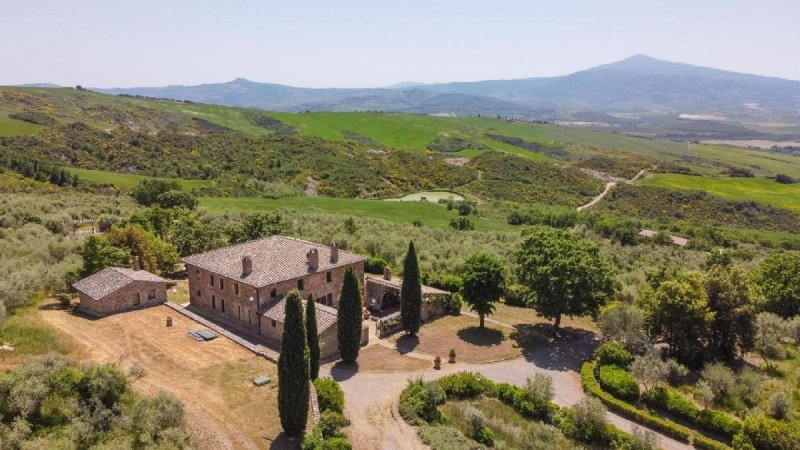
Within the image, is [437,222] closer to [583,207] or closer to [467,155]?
[583,207]

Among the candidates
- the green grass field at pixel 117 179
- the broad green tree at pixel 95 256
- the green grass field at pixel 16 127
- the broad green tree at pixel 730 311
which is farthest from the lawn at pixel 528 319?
the green grass field at pixel 16 127

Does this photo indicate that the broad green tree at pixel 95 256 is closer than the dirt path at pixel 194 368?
No

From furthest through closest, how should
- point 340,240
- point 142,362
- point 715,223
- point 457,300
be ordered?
1. point 715,223
2. point 340,240
3. point 457,300
4. point 142,362

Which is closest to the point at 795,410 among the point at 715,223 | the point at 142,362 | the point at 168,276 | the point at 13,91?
the point at 142,362

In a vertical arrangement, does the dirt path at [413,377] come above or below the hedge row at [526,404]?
below

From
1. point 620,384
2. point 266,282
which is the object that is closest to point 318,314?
point 266,282

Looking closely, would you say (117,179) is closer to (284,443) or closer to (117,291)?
(117,291)

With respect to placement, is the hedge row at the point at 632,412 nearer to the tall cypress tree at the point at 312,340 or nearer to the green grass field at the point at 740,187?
the tall cypress tree at the point at 312,340
